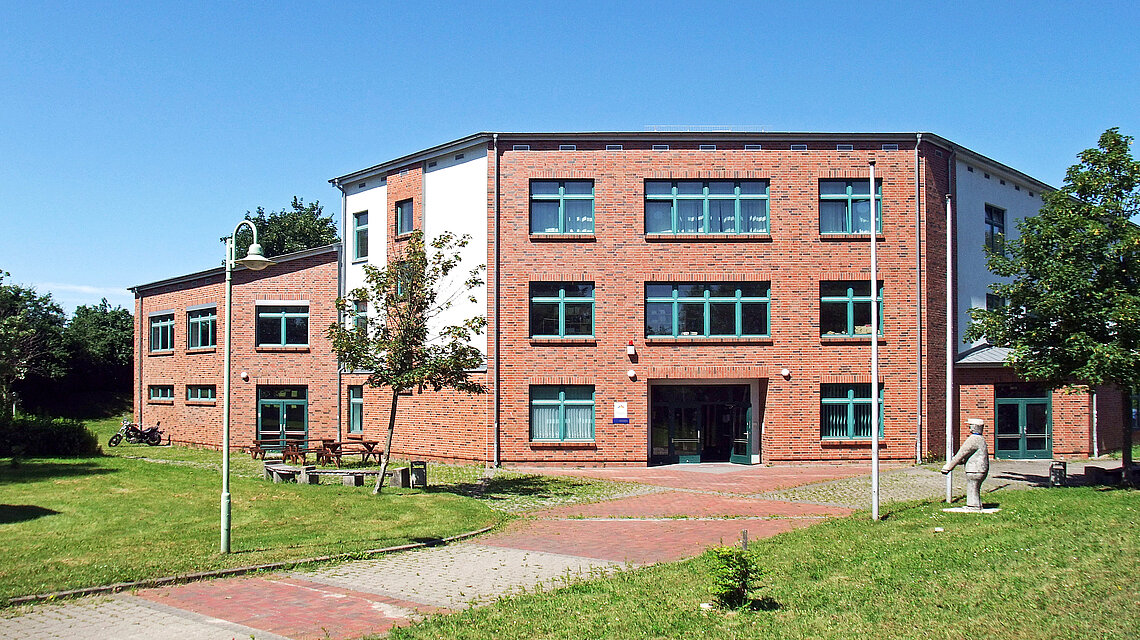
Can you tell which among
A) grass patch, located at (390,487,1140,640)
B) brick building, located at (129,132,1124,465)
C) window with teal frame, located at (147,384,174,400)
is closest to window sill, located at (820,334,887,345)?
brick building, located at (129,132,1124,465)

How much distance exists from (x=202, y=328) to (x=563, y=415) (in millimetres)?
16857

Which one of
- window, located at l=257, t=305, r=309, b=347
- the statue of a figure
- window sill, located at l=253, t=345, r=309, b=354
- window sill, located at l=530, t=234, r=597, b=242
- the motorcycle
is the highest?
window sill, located at l=530, t=234, r=597, b=242

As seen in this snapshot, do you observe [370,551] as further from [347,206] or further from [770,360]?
[347,206]

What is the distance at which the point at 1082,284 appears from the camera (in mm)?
17875

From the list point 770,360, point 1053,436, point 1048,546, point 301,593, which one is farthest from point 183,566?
point 1053,436

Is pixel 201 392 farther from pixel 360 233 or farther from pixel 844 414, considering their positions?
pixel 844 414

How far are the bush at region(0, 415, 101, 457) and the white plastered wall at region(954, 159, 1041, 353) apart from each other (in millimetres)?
27217

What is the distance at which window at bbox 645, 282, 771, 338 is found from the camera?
2600 cm

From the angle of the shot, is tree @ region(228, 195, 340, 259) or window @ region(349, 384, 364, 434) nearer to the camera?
window @ region(349, 384, 364, 434)

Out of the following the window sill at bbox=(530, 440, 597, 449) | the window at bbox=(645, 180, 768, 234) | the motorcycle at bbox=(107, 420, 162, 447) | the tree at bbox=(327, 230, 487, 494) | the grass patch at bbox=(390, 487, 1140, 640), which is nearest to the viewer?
the grass patch at bbox=(390, 487, 1140, 640)

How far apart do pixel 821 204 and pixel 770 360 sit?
16.2 ft

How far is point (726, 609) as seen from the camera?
334 inches

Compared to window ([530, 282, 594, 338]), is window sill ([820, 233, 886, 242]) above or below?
above

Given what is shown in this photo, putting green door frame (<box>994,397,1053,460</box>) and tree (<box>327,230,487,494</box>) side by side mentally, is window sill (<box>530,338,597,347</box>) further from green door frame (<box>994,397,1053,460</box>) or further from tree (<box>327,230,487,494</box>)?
green door frame (<box>994,397,1053,460</box>)
